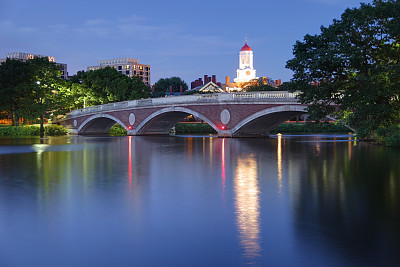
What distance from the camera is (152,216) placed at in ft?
34.7

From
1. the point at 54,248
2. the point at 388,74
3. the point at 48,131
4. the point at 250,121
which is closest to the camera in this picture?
the point at 54,248

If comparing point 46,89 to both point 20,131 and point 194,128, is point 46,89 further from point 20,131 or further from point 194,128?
point 194,128

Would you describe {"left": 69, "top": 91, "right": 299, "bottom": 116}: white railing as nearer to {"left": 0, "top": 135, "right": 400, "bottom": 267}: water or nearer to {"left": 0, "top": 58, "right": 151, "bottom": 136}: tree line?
{"left": 0, "top": 58, "right": 151, "bottom": 136}: tree line

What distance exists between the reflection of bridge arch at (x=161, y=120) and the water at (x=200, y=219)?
40.1m

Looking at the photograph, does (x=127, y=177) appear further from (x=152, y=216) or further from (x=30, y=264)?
(x=30, y=264)

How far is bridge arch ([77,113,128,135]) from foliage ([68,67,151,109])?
186 inches

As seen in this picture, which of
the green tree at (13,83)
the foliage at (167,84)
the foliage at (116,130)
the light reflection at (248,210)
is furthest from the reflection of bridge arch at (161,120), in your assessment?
the foliage at (167,84)

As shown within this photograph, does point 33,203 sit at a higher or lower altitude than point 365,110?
lower

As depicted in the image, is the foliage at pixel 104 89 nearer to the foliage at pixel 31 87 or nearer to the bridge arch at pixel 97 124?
the bridge arch at pixel 97 124

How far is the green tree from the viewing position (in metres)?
74.2

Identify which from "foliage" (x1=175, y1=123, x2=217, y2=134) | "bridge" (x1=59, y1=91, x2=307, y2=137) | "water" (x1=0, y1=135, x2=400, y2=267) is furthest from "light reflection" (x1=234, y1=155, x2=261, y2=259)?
"foliage" (x1=175, y1=123, x2=217, y2=134)

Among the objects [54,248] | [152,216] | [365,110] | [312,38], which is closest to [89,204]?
[152,216]

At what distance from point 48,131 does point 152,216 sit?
67907 millimetres

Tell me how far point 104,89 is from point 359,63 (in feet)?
194
